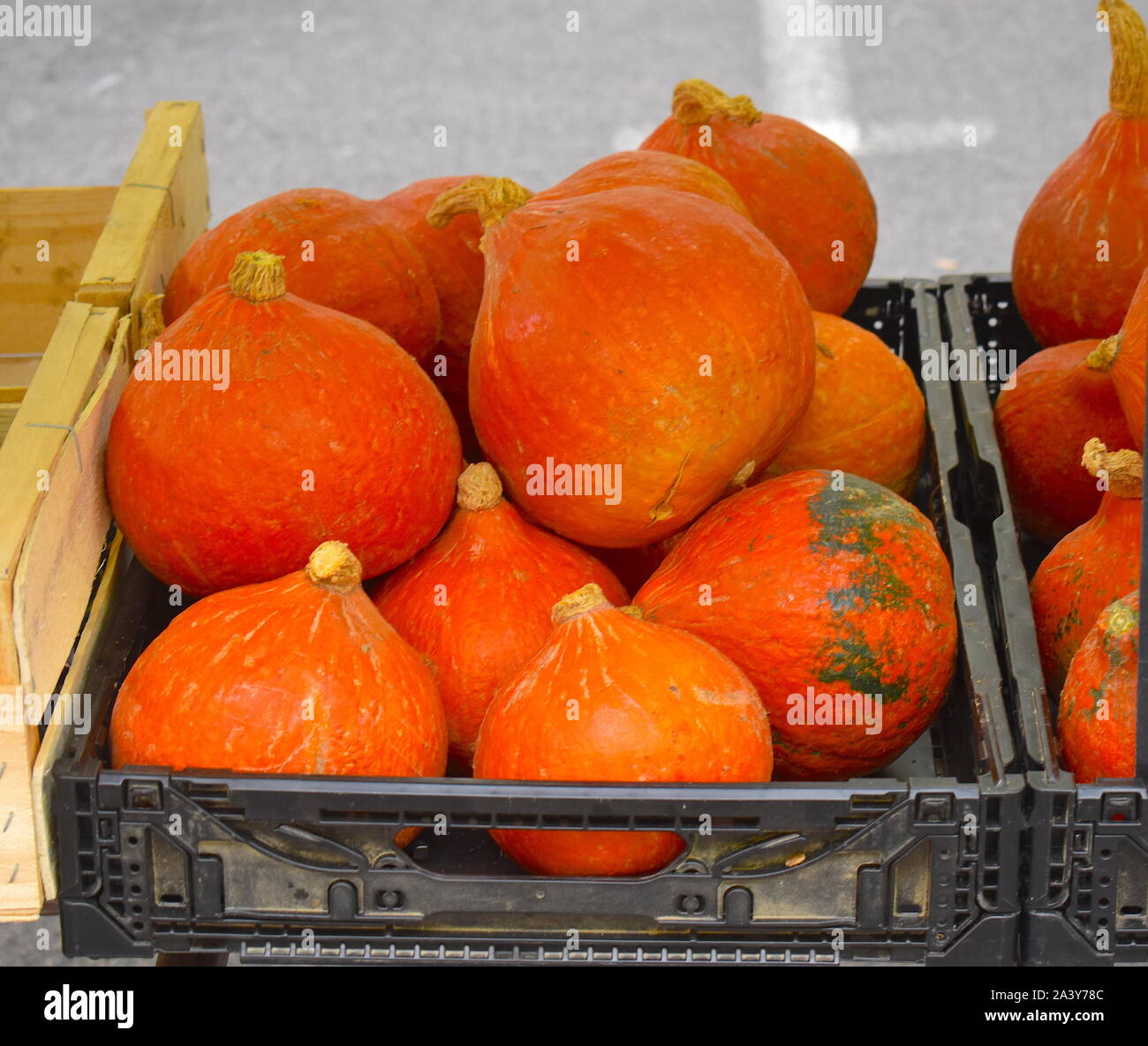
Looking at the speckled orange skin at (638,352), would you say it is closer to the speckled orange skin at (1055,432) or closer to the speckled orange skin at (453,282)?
the speckled orange skin at (453,282)

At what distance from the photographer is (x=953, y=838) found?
1339mm

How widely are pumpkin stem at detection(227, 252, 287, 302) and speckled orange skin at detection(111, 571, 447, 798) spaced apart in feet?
1.00

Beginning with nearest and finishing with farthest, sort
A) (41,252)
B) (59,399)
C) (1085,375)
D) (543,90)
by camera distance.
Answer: (59,399)
(1085,375)
(41,252)
(543,90)

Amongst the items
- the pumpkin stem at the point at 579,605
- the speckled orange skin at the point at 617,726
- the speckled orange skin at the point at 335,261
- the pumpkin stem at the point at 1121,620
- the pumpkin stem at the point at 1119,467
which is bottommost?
the speckled orange skin at the point at 617,726

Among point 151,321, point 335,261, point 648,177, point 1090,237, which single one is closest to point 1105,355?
point 1090,237

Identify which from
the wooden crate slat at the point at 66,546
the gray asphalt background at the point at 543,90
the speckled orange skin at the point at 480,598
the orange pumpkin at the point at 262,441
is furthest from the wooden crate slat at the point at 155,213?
the gray asphalt background at the point at 543,90

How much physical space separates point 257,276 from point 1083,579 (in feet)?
3.17

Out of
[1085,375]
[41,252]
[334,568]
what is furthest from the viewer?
[41,252]

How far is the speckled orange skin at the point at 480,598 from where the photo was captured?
1577 millimetres

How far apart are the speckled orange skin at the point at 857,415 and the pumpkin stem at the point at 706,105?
33 cm

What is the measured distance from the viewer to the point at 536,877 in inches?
53.7

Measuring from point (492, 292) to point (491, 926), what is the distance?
681 millimetres

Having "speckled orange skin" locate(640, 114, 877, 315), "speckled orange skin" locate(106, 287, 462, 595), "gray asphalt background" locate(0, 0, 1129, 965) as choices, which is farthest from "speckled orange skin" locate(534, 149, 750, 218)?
"gray asphalt background" locate(0, 0, 1129, 965)

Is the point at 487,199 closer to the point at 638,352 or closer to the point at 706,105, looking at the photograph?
the point at 638,352
